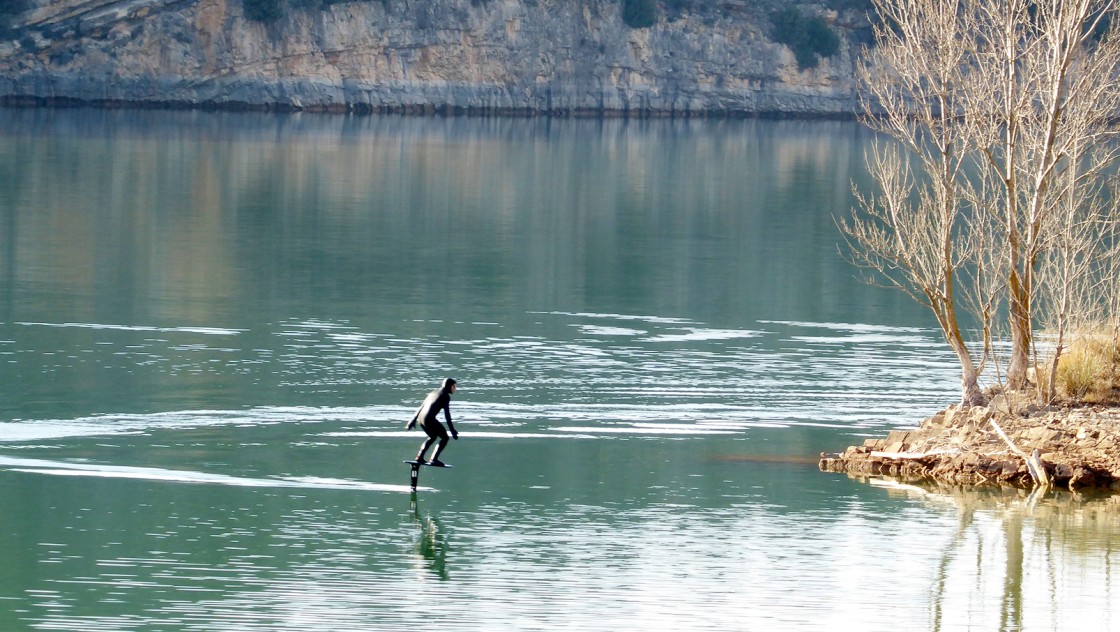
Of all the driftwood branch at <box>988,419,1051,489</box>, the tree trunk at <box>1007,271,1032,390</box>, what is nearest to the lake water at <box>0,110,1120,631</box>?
the driftwood branch at <box>988,419,1051,489</box>

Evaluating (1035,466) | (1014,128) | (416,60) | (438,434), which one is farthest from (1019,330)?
(416,60)

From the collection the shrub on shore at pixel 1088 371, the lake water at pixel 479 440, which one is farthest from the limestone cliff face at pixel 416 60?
the shrub on shore at pixel 1088 371

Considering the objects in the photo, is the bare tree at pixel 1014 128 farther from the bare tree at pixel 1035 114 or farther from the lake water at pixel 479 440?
the lake water at pixel 479 440

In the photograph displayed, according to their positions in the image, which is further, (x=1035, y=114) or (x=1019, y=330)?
(x=1035, y=114)

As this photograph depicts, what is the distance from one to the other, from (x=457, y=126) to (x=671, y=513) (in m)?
77.9

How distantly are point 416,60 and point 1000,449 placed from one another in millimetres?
92831

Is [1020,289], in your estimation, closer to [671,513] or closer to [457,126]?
[671,513]

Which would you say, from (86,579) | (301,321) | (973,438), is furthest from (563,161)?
(86,579)

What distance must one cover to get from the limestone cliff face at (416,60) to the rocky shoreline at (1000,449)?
81.2m

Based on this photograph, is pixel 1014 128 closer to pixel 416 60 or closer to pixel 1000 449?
pixel 1000 449

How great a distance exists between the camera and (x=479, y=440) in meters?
19.3

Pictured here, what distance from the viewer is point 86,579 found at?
1384cm

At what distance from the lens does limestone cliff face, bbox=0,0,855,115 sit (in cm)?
9675

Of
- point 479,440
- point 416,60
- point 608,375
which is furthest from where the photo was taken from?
point 416,60
